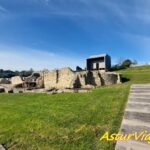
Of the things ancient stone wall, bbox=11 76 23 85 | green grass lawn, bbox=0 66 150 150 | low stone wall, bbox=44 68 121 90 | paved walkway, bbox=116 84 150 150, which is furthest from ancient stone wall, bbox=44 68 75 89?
→ paved walkway, bbox=116 84 150 150

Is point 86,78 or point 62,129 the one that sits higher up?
point 86,78

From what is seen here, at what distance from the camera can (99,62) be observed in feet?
116

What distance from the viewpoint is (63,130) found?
4.66m

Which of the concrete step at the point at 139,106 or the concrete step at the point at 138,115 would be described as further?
the concrete step at the point at 139,106

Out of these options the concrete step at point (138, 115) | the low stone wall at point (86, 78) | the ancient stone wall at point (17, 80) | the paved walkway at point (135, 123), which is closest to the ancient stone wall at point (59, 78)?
the low stone wall at point (86, 78)

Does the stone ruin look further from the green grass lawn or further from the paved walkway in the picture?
the paved walkway

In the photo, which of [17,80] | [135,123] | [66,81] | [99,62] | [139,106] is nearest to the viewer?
→ [135,123]

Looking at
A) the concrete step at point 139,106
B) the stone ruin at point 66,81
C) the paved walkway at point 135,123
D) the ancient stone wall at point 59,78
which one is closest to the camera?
the paved walkway at point 135,123

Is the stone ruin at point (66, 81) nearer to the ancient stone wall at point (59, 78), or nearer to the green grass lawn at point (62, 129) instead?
the ancient stone wall at point (59, 78)

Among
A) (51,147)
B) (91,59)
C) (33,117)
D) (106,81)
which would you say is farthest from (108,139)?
(91,59)

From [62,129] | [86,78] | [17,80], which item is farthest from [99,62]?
[62,129]

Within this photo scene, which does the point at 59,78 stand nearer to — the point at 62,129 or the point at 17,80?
the point at 17,80

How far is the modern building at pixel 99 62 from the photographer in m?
34.1

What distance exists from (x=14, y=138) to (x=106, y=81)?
15987mm
